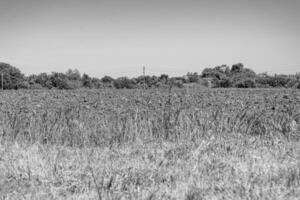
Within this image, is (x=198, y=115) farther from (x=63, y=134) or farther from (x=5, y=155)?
(x=5, y=155)

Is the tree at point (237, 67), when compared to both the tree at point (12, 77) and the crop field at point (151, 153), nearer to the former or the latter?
the tree at point (12, 77)

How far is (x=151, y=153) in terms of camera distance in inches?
167

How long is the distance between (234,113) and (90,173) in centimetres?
348

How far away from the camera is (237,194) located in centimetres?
283

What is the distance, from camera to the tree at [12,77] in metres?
49.2

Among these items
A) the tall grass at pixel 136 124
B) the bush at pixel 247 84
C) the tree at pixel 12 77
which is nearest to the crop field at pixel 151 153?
the tall grass at pixel 136 124

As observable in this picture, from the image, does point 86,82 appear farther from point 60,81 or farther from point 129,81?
point 129,81

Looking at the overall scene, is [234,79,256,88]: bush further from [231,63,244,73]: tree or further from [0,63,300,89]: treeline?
[231,63,244,73]: tree

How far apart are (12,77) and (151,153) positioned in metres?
52.1

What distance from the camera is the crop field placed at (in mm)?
2998

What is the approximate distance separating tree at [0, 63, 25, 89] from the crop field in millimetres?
47820

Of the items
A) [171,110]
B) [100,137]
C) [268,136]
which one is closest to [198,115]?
[171,110]

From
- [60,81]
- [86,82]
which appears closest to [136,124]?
[60,81]

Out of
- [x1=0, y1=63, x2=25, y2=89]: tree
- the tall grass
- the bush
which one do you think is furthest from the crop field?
[x1=0, y1=63, x2=25, y2=89]: tree
